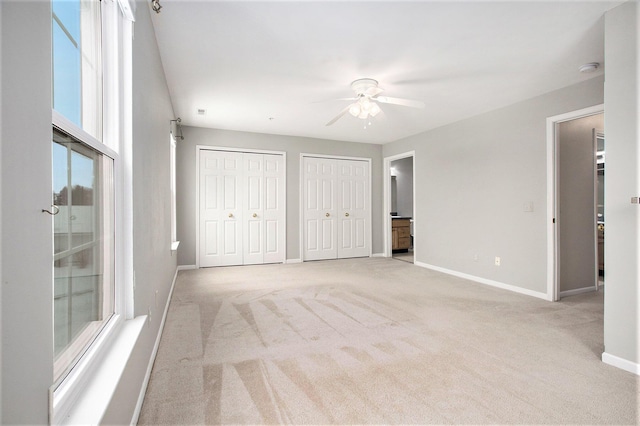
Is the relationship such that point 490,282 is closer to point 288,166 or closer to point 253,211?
point 288,166

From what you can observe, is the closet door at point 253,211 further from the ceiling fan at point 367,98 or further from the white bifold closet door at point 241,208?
the ceiling fan at point 367,98

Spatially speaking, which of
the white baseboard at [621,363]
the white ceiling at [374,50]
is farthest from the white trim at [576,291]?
the white ceiling at [374,50]

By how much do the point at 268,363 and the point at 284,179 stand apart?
14.0ft

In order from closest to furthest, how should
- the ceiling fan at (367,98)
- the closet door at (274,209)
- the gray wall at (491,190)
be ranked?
1. the ceiling fan at (367,98)
2. the gray wall at (491,190)
3. the closet door at (274,209)

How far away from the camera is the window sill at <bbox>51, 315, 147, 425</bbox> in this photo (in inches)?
35.4

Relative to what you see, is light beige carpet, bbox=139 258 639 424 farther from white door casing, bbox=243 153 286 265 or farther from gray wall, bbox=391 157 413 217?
gray wall, bbox=391 157 413 217

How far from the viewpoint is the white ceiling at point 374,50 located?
2223 mm

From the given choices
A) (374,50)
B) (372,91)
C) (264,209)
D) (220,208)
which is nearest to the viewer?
(374,50)

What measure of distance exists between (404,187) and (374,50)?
7.21 m

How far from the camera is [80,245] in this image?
3.59 feet

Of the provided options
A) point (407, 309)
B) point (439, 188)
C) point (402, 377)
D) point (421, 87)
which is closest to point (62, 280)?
point (402, 377)

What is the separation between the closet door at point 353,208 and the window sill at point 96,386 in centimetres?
532

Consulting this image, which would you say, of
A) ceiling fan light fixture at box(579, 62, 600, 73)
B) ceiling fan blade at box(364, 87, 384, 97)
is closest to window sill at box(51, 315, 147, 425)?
ceiling fan blade at box(364, 87, 384, 97)

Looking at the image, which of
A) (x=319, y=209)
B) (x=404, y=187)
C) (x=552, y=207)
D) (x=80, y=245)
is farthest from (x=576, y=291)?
(x=404, y=187)
